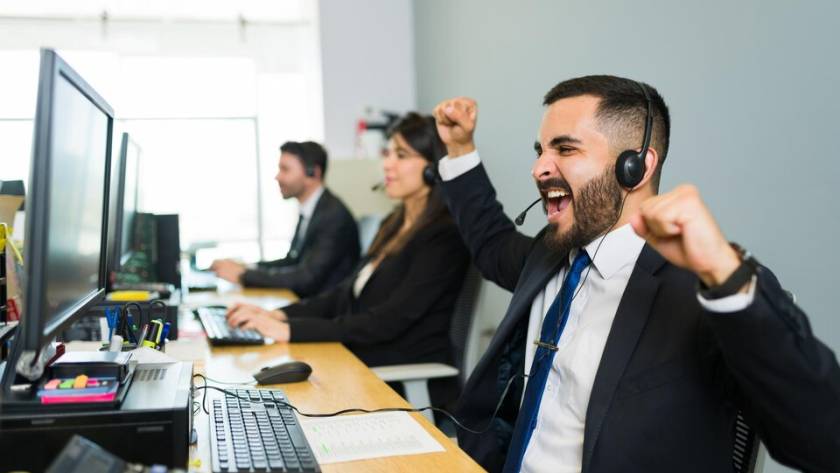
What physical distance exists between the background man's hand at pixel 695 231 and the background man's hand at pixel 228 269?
2.89m

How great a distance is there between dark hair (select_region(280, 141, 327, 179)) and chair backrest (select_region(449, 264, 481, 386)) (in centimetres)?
196

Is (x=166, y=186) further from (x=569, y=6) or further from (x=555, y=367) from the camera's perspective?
(x=555, y=367)

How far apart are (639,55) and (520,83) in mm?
890

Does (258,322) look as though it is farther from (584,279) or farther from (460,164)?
(584,279)

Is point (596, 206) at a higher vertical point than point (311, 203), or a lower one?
lower

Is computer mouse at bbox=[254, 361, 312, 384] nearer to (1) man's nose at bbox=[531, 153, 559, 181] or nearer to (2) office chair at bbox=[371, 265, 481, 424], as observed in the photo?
(2) office chair at bbox=[371, 265, 481, 424]

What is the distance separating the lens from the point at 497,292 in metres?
3.27

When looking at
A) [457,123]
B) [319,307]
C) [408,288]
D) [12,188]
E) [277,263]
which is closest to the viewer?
[12,188]

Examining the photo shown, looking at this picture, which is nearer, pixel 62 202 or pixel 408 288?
pixel 62 202

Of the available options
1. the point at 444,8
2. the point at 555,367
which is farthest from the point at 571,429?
the point at 444,8

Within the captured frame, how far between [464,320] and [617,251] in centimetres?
83

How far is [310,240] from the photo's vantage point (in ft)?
12.6

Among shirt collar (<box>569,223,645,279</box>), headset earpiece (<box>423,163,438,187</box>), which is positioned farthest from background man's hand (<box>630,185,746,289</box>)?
headset earpiece (<box>423,163,438,187</box>)

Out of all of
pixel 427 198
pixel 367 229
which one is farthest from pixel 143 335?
Result: pixel 367 229
